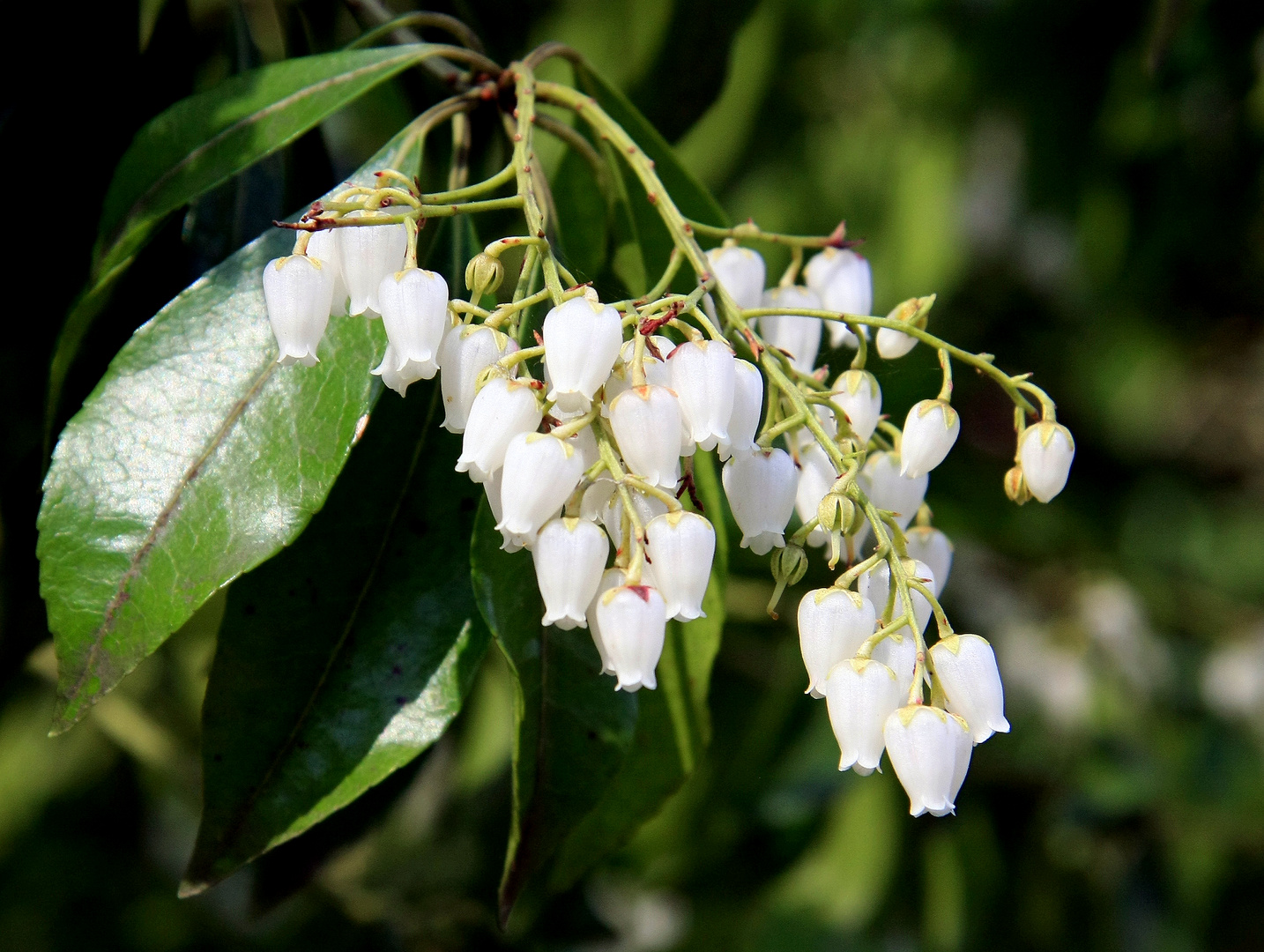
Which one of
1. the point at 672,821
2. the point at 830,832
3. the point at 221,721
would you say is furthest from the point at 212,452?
the point at 830,832

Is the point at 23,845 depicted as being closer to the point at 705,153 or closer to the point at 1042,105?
the point at 705,153

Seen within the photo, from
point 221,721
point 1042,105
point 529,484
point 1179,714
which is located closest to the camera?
point 529,484

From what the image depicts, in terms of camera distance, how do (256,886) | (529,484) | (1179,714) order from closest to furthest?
1. (529,484)
2. (256,886)
3. (1179,714)

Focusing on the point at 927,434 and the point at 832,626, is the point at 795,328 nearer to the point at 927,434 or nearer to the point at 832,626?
the point at 927,434

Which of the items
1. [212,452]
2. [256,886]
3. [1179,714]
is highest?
[212,452]

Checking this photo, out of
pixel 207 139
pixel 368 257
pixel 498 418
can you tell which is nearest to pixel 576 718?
pixel 498 418

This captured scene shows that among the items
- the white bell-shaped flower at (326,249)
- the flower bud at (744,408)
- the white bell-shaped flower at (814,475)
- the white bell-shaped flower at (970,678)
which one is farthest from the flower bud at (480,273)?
the white bell-shaped flower at (970,678)
